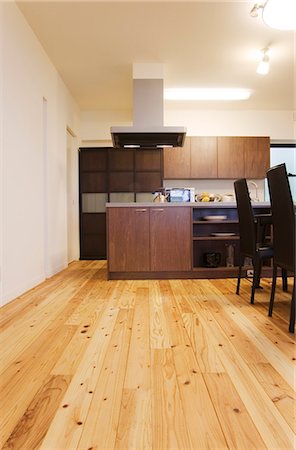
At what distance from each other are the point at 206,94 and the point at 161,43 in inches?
69.8

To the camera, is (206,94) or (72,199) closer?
(206,94)

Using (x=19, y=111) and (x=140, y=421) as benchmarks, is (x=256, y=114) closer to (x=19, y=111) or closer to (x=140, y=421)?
(x=19, y=111)

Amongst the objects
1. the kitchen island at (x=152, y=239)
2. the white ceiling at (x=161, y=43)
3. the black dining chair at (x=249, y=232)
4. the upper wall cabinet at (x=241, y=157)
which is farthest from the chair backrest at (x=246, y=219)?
the upper wall cabinet at (x=241, y=157)

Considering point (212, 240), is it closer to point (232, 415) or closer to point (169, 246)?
point (169, 246)

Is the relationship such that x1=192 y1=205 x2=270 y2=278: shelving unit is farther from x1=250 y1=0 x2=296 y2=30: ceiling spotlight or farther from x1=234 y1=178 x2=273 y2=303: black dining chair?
x1=250 y1=0 x2=296 y2=30: ceiling spotlight

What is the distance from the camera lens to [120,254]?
148 inches

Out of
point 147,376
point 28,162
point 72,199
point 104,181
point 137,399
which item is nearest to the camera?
point 137,399

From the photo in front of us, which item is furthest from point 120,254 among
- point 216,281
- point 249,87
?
point 249,87

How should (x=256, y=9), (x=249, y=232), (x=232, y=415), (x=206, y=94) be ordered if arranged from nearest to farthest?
(x=232, y=415) → (x=249, y=232) → (x=256, y=9) → (x=206, y=94)

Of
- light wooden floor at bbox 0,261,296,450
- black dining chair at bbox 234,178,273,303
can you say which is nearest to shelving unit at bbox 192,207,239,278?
black dining chair at bbox 234,178,273,303

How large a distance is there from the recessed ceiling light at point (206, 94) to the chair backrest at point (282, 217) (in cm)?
348

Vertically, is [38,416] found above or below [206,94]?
below

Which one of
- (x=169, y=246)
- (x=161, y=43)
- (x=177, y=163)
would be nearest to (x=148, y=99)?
(x=161, y=43)

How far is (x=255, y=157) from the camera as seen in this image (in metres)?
5.80
